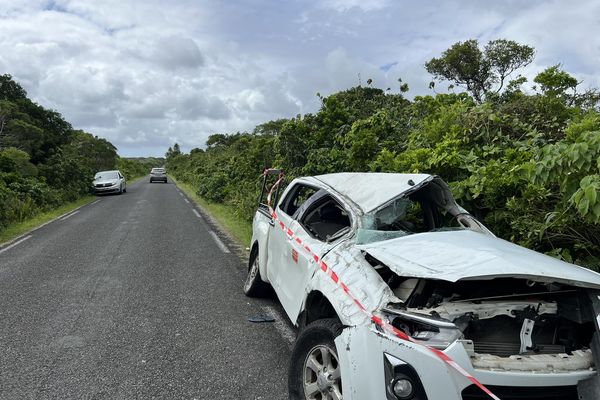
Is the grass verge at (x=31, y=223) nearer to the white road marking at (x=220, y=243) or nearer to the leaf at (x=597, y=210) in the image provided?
the white road marking at (x=220, y=243)

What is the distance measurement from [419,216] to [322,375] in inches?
98.7

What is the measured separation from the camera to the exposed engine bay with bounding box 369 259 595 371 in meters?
2.38

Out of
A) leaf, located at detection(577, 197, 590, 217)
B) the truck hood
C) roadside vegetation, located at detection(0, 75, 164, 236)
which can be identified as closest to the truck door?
the truck hood

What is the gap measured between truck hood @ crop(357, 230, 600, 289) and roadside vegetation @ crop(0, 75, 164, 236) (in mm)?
11413

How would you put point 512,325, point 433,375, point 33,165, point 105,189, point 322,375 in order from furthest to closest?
point 105,189
point 33,165
point 322,375
point 512,325
point 433,375

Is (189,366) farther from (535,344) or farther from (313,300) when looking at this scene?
(535,344)

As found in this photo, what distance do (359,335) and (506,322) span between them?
88 centimetres

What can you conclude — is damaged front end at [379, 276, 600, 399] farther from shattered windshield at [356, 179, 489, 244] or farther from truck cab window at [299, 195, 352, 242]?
truck cab window at [299, 195, 352, 242]

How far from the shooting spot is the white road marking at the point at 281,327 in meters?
4.78

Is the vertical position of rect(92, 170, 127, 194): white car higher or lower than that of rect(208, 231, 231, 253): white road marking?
higher

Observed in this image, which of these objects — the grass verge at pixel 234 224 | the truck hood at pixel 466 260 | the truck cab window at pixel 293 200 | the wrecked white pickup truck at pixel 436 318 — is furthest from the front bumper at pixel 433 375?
the grass verge at pixel 234 224

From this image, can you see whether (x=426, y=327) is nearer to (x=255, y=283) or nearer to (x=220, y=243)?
(x=255, y=283)

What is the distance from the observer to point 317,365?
10.1 ft

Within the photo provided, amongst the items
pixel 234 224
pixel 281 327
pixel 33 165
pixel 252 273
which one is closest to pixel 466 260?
pixel 281 327
